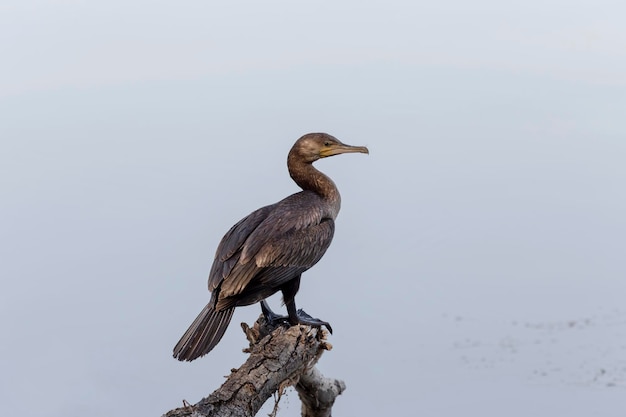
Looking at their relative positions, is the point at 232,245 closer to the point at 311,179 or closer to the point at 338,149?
the point at 311,179

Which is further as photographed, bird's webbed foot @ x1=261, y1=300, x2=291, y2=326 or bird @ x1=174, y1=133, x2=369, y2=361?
bird's webbed foot @ x1=261, y1=300, x2=291, y2=326

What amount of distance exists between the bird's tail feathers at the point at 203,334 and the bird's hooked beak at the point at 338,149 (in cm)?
115

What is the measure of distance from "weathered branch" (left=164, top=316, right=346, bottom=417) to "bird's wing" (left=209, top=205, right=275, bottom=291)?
0.46 meters

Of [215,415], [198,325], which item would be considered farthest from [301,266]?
[215,415]

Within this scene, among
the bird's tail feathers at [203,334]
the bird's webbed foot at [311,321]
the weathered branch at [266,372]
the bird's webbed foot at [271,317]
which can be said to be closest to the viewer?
the weathered branch at [266,372]

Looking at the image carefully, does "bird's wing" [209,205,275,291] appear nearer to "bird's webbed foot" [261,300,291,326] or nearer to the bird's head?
the bird's head

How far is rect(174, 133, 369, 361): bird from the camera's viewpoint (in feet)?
17.4

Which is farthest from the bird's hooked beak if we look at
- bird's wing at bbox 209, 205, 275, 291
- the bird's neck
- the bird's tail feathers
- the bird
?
the bird's tail feathers

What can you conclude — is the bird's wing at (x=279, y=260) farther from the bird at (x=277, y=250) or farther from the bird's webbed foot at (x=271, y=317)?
the bird's webbed foot at (x=271, y=317)

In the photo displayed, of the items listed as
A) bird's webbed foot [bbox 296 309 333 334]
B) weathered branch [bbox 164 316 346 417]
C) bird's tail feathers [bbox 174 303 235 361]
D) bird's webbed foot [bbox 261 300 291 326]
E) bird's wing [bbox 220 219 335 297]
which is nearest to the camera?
weathered branch [bbox 164 316 346 417]

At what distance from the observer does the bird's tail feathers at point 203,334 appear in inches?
205

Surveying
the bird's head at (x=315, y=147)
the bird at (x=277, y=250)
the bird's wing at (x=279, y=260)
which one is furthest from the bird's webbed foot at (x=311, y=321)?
the bird's head at (x=315, y=147)

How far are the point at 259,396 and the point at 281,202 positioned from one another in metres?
1.24

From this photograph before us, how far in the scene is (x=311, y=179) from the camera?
591 cm
